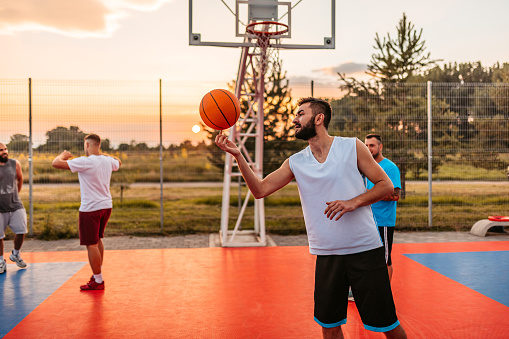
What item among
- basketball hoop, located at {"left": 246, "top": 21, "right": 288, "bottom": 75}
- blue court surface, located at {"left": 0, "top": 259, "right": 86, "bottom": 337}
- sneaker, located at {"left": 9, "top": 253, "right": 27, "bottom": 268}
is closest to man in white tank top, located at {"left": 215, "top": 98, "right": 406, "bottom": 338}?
blue court surface, located at {"left": 0, "top": 259, "right": 86, "bottom": 337}

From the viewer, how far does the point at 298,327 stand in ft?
14.1

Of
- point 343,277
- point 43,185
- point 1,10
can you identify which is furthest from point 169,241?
point 1,10

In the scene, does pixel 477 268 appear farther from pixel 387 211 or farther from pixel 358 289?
pixel 358 289

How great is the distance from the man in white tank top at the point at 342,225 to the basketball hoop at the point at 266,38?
4.67 m

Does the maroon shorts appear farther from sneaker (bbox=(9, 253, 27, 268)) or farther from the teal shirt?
the teal shirt

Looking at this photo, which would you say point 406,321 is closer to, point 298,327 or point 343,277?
point 298,327

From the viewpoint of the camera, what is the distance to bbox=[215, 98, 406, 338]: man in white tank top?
282 cm

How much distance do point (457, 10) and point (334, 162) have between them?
1282cm

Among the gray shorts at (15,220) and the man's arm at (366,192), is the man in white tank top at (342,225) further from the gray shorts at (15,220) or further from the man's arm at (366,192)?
the gray shorts at (15,220)

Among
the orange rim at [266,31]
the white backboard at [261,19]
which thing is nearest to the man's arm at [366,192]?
the orange rim at [266,31]

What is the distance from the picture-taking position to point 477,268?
6555 mm

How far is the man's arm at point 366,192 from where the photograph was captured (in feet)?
8.95

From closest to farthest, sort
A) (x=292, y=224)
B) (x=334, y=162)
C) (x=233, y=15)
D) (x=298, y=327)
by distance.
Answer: (x=334, y=162) < (x=298, y=327) < (x=233, y=15) < (x=292, y=224)

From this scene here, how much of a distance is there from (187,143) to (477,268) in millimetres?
6018
